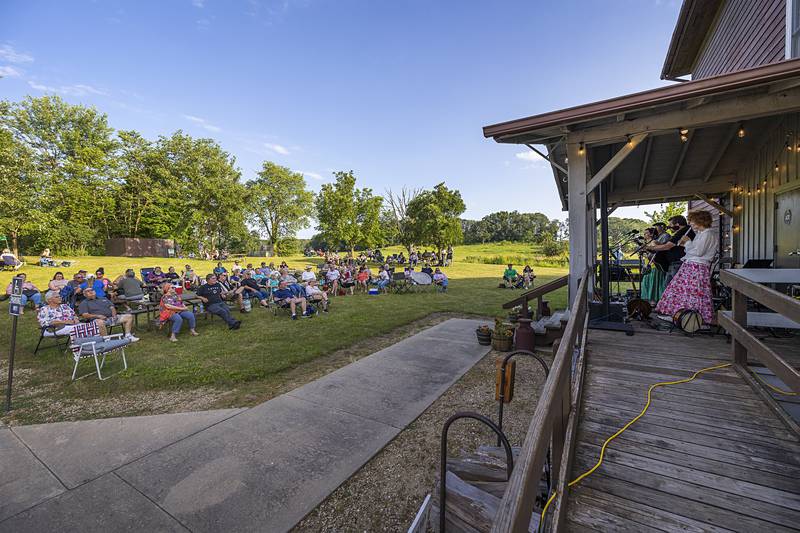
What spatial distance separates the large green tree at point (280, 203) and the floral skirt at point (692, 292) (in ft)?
132

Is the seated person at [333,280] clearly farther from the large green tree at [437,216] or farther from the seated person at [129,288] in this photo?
the large green tree at [437,216]

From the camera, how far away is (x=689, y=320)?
3.90 m

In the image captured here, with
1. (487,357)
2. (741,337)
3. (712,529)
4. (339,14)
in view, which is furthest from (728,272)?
(339,14)

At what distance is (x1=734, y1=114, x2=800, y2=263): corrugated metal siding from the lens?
459 cm

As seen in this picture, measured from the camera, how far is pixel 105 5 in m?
12.5

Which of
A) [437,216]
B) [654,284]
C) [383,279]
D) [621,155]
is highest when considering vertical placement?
[437,216]

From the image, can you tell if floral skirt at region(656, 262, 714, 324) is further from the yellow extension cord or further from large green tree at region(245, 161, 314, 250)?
large green tree at region(245, 161, 314, 250)

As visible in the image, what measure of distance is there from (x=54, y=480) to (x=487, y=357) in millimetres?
5139

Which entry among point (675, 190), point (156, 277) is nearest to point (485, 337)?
point (675, 190)

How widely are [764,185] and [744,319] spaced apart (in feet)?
15.9

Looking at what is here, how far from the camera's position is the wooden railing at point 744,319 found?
67.7 inches

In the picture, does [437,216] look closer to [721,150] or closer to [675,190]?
[675,190]

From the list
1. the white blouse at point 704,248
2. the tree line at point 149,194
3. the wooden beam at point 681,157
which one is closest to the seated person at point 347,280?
the wooden beam at point 681,157

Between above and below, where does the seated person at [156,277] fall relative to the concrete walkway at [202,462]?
above
